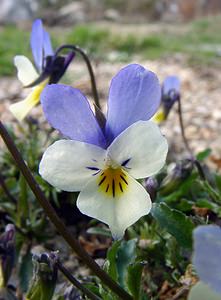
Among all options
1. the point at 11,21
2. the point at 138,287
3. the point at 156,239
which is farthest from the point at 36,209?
the point at 11,21

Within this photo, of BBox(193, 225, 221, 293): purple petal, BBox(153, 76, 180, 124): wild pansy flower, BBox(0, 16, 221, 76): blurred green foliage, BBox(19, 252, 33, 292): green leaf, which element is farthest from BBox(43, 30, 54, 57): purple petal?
BBox(0, 16, 221, 76): blurred green foliage

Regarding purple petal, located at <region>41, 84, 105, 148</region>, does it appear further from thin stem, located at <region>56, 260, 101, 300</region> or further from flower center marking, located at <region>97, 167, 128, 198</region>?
thin stem, located at <region>56, 260, 101, 300</region>

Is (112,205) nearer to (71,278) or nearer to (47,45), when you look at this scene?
(71,278)

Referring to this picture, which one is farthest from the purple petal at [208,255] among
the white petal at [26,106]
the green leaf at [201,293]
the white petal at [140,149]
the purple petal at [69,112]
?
the white petal at [26,106]

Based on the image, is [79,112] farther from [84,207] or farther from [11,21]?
[11,21]

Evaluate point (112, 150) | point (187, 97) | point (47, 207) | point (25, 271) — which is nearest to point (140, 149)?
point (112, 150)
